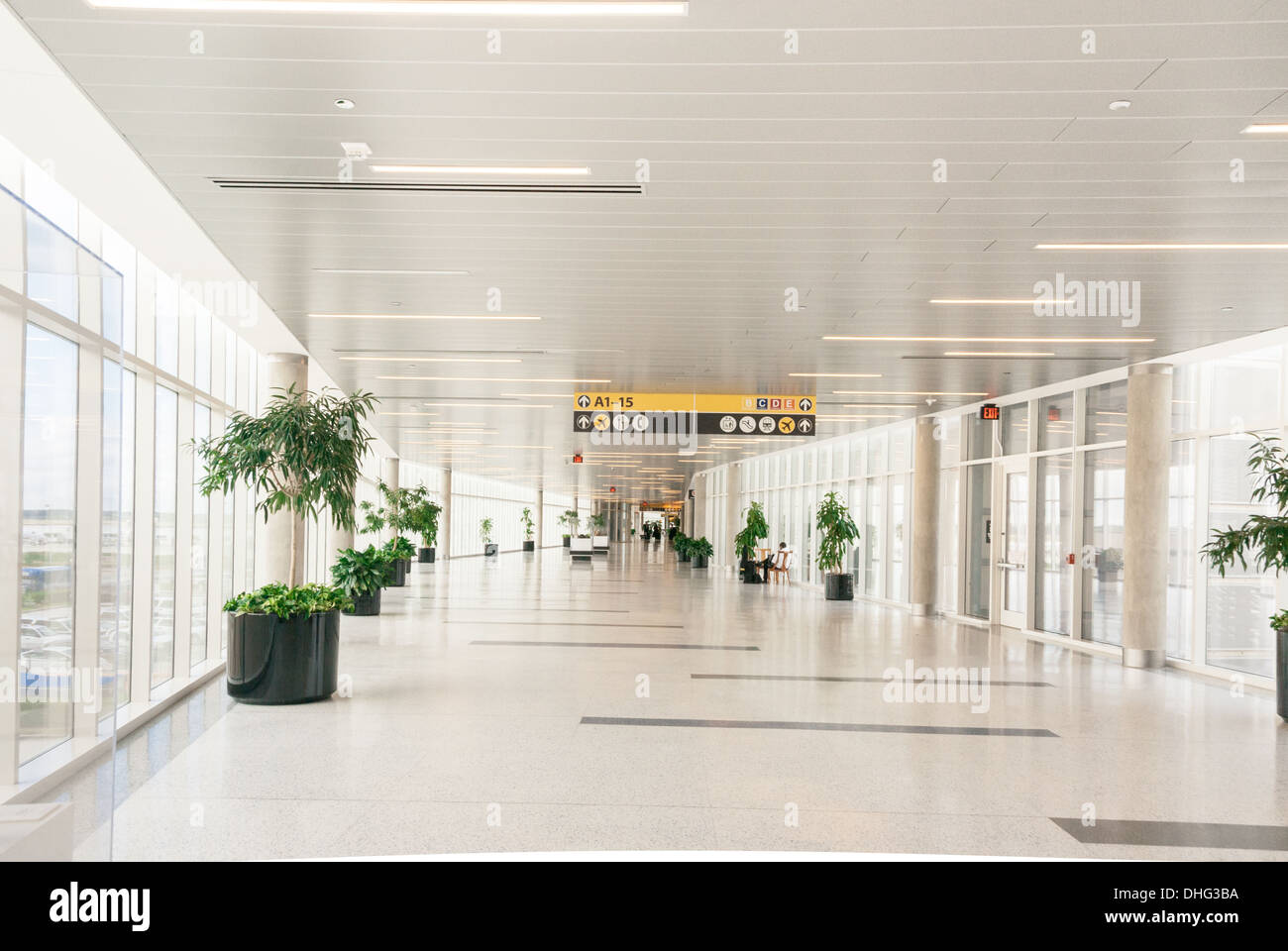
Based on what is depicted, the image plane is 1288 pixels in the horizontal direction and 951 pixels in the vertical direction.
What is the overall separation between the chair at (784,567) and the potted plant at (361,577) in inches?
520

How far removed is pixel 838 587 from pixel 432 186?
664 inches

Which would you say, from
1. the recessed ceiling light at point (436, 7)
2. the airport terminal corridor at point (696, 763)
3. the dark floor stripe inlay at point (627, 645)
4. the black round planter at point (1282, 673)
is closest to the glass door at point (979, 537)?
the airport terminal corridor at point (696, 763)

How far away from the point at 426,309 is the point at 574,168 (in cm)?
433

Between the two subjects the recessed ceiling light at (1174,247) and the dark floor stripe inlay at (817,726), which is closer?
the recessed ceiling light at (1174,247)

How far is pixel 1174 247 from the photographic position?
7.12m

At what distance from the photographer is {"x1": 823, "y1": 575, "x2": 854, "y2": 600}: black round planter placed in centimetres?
2158

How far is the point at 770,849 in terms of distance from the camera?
4719 millimetres

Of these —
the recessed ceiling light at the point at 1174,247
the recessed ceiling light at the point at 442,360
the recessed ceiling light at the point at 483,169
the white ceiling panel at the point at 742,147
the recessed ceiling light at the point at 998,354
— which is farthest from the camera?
the recessed ceiling light at the point at 442,360

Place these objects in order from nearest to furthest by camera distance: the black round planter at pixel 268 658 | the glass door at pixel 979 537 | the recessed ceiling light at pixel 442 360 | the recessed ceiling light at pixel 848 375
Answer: the black round planter at pixel 268 658
the recessed ceiling light at pixel 442 360
the recessed ceiling light at pixel 848 375
the glass door at pixel 979 537

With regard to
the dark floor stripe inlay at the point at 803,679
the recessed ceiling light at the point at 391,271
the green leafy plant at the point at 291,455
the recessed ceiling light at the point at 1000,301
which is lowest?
the dark floor stripe inlay at the point at 803,679

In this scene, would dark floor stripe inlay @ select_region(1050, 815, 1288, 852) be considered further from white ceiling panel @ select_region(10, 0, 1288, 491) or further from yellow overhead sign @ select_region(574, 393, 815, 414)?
yellow overhead sign @ select_region(574, 393, 815, 414)

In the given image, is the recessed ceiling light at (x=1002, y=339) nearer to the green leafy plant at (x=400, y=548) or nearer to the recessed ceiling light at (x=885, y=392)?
the recessed ceiling light at (x=885, y=392)

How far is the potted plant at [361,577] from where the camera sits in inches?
617

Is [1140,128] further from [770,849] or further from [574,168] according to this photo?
[770,849]
